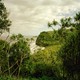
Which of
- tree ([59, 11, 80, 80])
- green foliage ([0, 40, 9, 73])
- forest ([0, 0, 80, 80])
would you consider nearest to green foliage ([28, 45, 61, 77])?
forest ([0, 0, 80, 80])

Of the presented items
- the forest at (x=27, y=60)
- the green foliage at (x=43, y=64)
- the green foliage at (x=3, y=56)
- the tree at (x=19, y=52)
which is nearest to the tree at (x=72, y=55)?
the forest at (x=27, y=60)

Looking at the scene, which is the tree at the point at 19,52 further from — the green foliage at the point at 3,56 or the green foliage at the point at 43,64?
the green foliage at the point at 43,64

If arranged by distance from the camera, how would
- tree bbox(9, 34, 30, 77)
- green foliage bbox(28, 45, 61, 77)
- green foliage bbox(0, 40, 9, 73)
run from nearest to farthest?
green foliage bbox(28, 45, 61, 77), tree bbox(9, 34, 30, 77), green foliage bbox(0, 40, 9, 73)

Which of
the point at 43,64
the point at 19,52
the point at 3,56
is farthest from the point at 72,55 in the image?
the point at 3,56

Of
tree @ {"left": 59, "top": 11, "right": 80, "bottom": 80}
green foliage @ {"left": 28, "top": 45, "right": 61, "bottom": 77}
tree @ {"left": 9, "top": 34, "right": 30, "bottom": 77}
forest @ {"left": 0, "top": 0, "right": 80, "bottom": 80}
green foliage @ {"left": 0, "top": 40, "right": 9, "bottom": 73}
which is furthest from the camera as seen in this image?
green foliage @ {"left": 0, "top": 40, "right": 9, "bottom": 73}

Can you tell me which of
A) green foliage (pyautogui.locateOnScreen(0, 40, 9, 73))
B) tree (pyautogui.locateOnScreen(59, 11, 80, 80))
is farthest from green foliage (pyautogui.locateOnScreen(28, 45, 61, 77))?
tree (pyautogui.locateOnScreen(59, 11, 80, 80))

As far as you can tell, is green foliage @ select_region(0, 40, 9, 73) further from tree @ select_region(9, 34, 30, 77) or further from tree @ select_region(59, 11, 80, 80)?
tree @ select_region(59, 11, 80, 80)

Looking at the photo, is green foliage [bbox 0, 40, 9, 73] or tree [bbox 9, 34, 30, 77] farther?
green foliage [bbox 0, 40, 9, 73]

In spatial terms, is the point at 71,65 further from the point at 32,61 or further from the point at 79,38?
the point at 32,61

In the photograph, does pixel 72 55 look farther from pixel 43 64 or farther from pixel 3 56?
pixel 3 56

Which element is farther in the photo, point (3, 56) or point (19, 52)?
point (3, 56)

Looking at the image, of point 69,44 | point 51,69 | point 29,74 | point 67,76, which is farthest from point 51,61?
point 69,44

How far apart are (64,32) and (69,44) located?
1.82m

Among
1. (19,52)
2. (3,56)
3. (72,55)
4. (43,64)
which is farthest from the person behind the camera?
(3,56)
